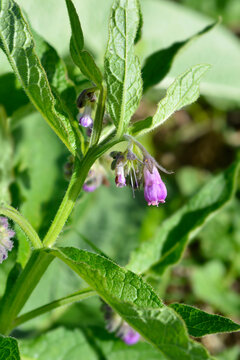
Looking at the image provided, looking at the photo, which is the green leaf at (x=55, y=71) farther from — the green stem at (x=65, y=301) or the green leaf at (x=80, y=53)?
the green stem at (x=65, y=301)

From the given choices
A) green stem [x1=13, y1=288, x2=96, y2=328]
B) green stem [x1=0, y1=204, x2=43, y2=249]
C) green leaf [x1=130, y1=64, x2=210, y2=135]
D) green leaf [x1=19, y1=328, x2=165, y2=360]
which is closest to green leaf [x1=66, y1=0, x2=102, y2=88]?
green leaf [x1=130, y1=64, x2=210, y2=135]

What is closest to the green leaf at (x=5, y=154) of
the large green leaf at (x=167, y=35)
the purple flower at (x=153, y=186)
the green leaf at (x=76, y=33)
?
the green leaf at (x=76, y=33)

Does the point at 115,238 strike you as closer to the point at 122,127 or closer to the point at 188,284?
the point at 188,284

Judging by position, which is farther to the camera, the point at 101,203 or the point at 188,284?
the point at 188,284

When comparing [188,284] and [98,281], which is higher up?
[98,281]

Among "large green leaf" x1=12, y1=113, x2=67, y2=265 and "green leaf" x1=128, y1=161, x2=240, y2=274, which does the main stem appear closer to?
"green leaf" x1=128, y1=161, x2=240, y2=274

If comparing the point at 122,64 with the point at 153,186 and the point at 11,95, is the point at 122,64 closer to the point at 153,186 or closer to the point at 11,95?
the point at 153,186

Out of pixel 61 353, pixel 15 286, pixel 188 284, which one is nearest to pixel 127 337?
pixel 61 353
